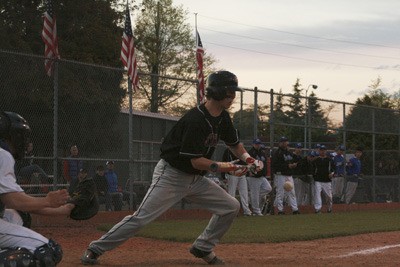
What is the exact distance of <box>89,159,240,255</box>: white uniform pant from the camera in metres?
8.75

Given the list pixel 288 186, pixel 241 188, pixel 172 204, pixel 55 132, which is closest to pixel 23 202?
pixel 172 204

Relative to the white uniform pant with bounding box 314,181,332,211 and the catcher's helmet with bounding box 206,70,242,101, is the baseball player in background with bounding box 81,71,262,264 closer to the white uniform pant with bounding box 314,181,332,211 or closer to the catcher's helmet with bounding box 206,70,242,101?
the catcher's helmet with bounding box 206,70,242,101

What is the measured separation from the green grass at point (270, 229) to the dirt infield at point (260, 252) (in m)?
0.44

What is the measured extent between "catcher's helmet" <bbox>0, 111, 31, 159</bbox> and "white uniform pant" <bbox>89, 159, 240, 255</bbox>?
7.31 ft

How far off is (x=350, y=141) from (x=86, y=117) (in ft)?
50.8

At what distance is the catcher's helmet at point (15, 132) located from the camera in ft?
21.9

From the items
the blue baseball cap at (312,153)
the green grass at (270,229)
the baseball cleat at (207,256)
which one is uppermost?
the blue baseball cap at (312,153)

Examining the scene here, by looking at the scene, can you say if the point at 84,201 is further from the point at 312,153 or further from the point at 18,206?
the point at 312,153

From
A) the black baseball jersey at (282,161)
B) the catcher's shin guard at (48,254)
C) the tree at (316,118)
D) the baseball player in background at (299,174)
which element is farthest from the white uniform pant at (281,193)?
the catcher's shin guard at (48,254)

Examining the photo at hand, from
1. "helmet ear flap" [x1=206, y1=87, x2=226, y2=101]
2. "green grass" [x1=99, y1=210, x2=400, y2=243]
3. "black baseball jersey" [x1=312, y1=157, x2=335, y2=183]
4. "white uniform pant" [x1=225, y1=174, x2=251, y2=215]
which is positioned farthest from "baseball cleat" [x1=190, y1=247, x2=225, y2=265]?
"black baseball jersey" [x1=312, y1=157, x2=335, y2=183]

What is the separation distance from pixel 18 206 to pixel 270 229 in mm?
9466

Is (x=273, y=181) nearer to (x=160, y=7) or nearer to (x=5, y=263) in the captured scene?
(x=5, y=263)

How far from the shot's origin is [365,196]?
27719 millimetres

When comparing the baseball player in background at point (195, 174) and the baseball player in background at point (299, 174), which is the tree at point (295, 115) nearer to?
the baseball player in background at point (299, 174)
